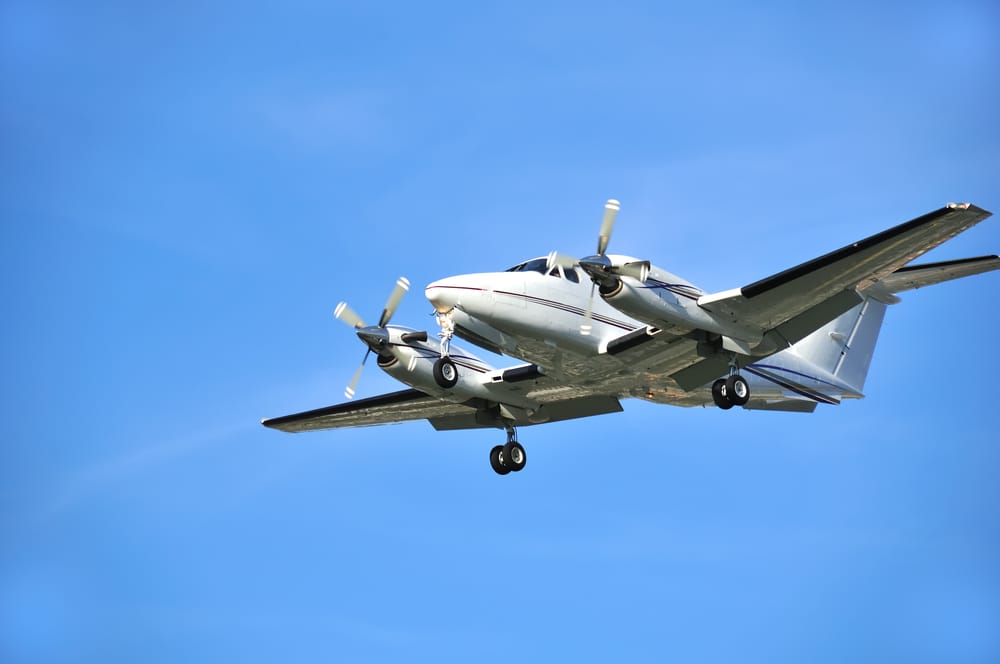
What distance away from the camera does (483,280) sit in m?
23.5

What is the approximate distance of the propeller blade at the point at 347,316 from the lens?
1034 inches

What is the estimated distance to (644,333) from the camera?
23.6 metres

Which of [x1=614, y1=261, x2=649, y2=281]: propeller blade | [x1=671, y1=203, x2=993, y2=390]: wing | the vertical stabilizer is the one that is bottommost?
[x1=614, y1=261, x2=649, y2=281]: propeller blade

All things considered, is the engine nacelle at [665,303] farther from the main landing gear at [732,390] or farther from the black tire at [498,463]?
the black tire at [498,463]

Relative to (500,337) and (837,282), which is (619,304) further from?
(837,282)

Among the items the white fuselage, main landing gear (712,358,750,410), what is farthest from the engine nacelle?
main landing gear (712,358,750,410)

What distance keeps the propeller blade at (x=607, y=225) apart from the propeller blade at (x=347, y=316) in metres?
5.97

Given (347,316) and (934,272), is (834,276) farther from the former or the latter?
(347,316)

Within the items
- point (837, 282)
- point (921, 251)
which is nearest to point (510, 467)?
point (837, 282)

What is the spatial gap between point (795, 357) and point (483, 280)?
26.5 feet

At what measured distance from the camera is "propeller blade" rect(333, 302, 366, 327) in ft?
86.2

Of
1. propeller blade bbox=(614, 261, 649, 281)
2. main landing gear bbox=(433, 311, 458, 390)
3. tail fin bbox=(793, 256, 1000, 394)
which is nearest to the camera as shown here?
propeller blade bbox=(614, 261, 649, 281)

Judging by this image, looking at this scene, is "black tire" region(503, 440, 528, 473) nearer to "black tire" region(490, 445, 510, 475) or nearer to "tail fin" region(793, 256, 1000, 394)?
"black tire" region(490, 445, 510, 475)

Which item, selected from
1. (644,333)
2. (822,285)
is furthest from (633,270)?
(822,285)
